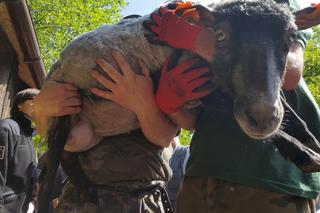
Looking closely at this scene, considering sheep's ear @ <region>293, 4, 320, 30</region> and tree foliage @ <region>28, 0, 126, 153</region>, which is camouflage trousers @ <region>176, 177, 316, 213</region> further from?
tree foliage @ <region>28, 0, 126, 153</region>

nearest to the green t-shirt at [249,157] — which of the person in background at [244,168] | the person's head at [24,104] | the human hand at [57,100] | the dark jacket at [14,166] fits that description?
the person in background at [244,168]

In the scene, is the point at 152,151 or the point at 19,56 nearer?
the point at 152,151

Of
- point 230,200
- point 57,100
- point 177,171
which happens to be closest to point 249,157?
point 230,200

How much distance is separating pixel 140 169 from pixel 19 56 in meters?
5.69

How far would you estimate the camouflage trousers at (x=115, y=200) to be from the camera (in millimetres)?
2791

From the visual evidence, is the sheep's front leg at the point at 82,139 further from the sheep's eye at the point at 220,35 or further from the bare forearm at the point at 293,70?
the bare forearm at the point at 293,70

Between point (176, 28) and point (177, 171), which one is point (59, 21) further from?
point (176, 28)

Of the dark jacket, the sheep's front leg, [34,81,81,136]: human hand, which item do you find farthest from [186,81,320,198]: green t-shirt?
the dark jacket

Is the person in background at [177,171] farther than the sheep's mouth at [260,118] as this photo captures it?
Yes

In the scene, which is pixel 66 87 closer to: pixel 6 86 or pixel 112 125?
pixel 112 125

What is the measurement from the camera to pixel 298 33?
2.32 metres

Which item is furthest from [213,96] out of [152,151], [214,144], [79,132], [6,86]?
[6,86]

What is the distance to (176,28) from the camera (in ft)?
7.88

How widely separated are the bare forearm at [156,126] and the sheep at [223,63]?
5.9 inches
